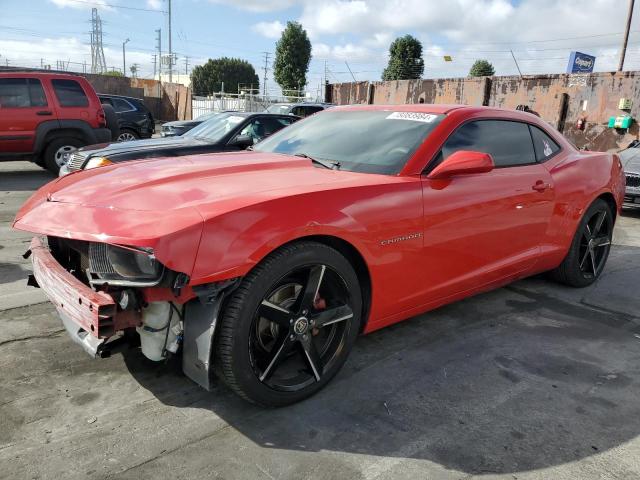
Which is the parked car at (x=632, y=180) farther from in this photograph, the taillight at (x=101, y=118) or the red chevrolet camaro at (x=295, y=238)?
the taillight at (x=101, y=118)

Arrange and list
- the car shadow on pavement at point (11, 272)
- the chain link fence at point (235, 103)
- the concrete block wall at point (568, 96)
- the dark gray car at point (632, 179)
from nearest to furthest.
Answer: the car shadow on pavement at point (11, 272) < the dark gray car at point (632, 179) < the concrete block wall at point (568, 96) < the chain link fence at point (235, 103)

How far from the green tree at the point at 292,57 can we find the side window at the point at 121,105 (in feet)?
127

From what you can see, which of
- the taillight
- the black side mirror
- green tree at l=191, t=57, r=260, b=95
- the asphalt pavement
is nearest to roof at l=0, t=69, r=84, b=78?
the taillight

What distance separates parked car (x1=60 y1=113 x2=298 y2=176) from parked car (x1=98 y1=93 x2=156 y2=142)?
6.14m

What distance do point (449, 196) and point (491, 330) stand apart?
1151mm

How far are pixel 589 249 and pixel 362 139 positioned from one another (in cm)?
261

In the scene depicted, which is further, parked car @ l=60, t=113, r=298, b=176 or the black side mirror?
the black side mirror

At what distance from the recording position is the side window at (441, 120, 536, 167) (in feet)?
10.9

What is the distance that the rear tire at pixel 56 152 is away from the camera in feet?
31.1

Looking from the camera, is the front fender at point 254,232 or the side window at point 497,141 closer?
the front fender at point 254,232

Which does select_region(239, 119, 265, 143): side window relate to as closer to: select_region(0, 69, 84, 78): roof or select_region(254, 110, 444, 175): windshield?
select_region(254, 110, 444, 175): windshield

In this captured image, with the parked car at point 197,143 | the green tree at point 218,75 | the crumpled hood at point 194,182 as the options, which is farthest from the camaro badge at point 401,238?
the green tree at point 218,75

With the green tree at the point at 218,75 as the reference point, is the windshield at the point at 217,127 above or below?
below

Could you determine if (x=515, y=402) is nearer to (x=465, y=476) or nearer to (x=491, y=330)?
(x=465, y=476)
